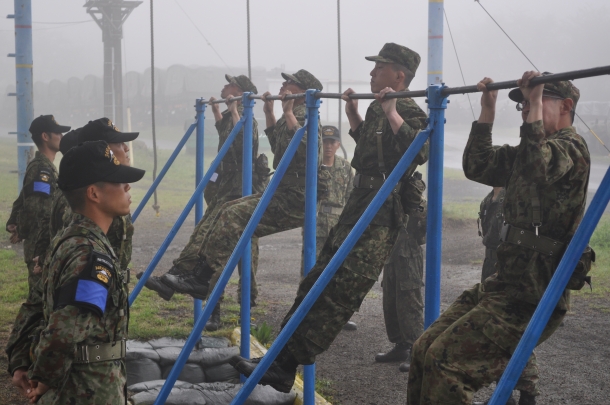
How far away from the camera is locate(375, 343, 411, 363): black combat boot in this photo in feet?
18.9

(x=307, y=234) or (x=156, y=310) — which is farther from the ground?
(x=307, y=234)

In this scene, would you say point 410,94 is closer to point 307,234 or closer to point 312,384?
point 307,234

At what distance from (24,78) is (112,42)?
15223mm

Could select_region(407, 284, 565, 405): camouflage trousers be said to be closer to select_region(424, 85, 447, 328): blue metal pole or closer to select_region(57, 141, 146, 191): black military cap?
select_region(424, 85, 447, 328): blue metal pole

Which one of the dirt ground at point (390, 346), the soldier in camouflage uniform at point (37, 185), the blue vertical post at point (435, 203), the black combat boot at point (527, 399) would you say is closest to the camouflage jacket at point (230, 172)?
the dirt ground at point (390, 346)

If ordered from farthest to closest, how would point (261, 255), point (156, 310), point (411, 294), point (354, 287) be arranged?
point (261, 255) → point (156, 310) → point (411, 294) → point (354, 287)

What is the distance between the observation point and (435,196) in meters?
3.26

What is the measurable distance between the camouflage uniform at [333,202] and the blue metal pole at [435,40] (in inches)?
101

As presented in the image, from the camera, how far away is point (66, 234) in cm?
268

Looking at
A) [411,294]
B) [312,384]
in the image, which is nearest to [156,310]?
[411,294]

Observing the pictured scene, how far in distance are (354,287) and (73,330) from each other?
5.83 ft

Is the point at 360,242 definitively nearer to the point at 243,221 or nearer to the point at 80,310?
the point at 243,221

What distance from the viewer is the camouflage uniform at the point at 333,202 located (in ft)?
25.3

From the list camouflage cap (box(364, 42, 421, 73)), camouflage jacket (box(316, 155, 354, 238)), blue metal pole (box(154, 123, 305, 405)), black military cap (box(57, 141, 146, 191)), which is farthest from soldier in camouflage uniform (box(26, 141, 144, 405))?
camouflage jacket (box(316, 155, 354, 238))
